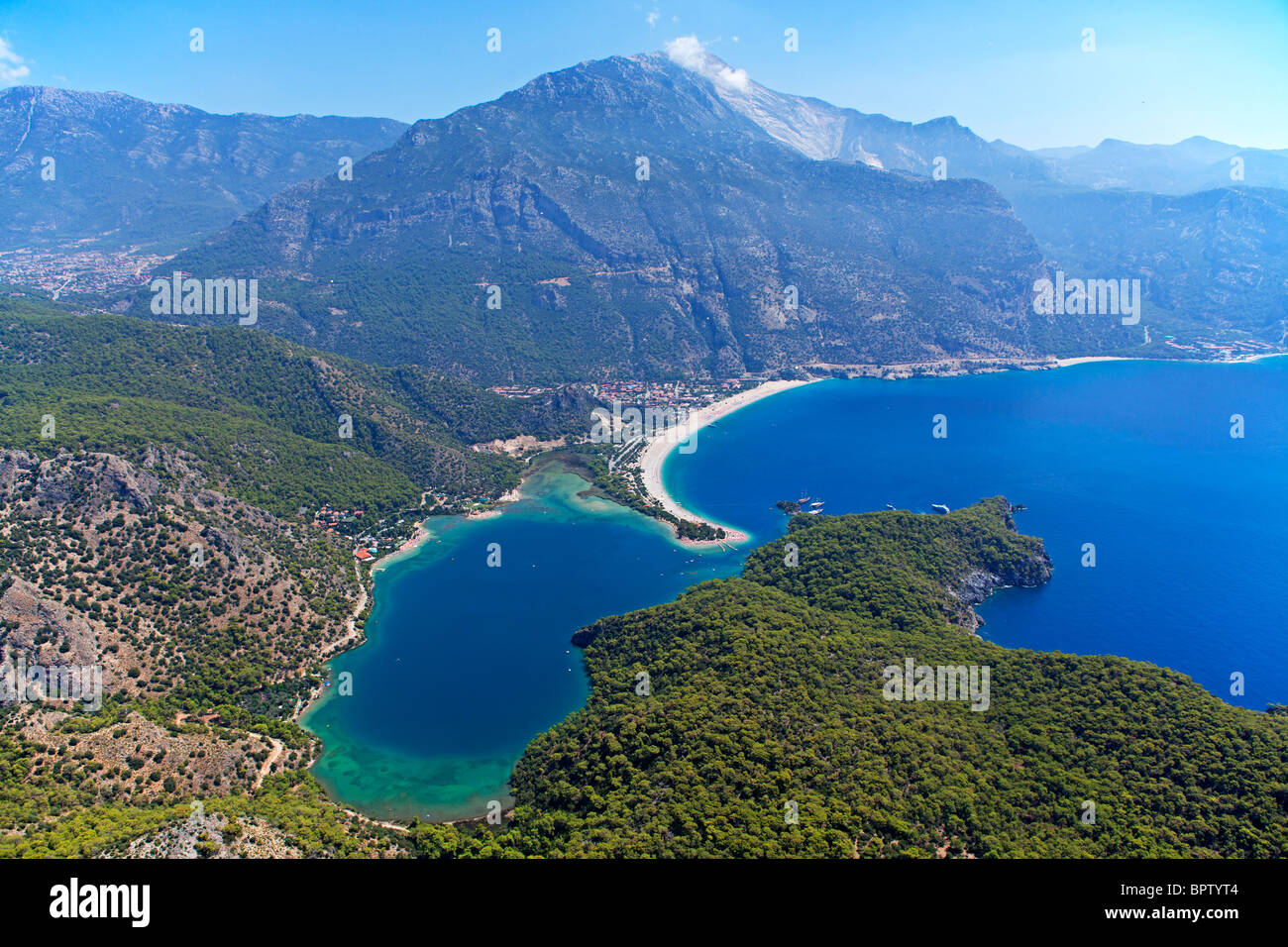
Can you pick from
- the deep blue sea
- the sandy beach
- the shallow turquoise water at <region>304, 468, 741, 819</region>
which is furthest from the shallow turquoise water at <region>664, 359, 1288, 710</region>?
the shallow turquoise water at <region>304, 468, 741, 819</region>

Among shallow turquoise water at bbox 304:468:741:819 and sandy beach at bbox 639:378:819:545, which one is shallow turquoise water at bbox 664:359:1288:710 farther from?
shallow turquoise water at bbox 304:468:741:819

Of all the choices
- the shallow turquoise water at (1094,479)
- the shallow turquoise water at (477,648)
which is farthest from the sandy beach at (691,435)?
the shallow turquoise water at (477,648)

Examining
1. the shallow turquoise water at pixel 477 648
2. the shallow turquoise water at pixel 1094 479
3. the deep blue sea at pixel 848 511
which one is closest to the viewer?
the shallow turquoise water at pixel 477 648

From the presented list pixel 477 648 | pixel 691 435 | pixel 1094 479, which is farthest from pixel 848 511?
pixel 477 648

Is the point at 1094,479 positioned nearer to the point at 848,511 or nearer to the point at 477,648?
the point at 848,511

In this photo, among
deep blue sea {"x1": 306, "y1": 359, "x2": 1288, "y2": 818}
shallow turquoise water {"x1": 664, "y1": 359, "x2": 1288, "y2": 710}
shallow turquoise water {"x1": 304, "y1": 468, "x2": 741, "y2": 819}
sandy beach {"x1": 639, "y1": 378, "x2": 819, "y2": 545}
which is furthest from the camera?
sandy beach {"x1": 639, "y1": 378, "x2": 819, "y2": 545}

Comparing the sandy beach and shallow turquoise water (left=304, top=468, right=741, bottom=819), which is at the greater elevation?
the sandy beach

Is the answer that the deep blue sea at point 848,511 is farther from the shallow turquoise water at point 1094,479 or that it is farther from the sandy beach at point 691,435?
the sandy beach at point 691,435
